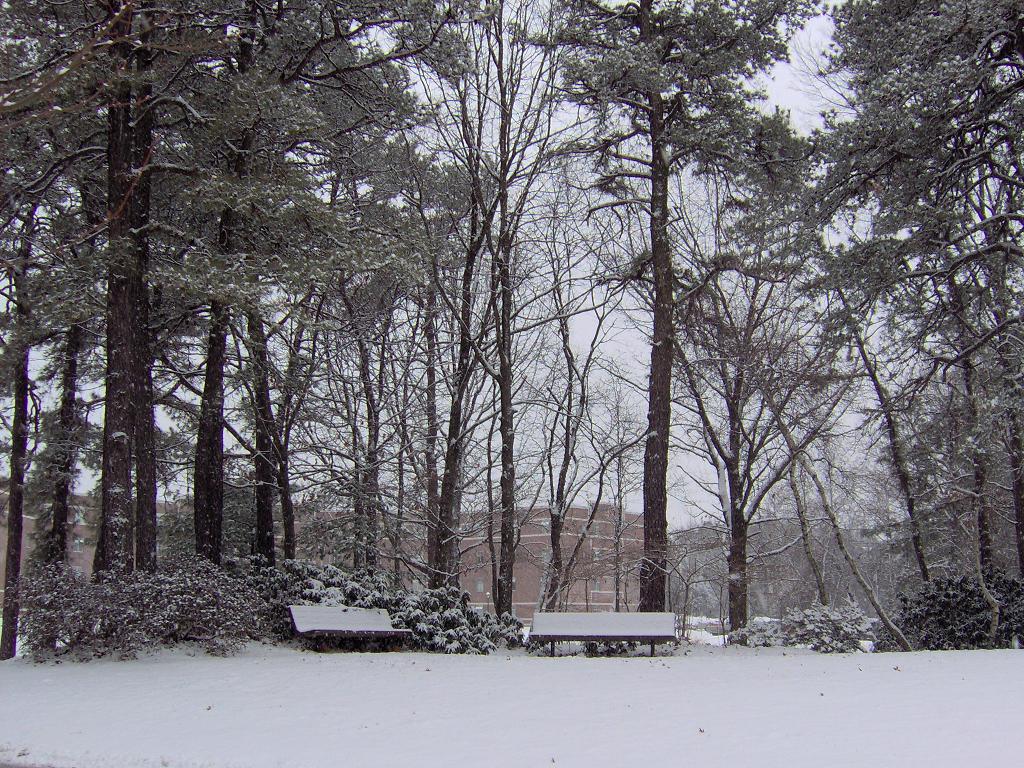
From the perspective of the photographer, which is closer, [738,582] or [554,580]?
[738,582]

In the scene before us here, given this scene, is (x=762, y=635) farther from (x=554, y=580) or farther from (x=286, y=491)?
(x=286, y=491)

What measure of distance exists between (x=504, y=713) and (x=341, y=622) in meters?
5.81

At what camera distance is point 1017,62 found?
11648mm

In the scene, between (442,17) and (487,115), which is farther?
(487,115)

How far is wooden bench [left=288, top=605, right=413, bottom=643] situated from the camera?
11.9 meters

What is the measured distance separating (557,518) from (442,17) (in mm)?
12176

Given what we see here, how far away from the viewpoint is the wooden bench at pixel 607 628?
464 inches

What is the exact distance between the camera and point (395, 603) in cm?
1342

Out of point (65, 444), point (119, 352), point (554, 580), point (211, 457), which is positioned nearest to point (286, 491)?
point (211, 457)

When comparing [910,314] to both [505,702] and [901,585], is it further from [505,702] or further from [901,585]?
[901,585]

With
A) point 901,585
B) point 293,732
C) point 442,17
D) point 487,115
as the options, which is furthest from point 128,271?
point 901,585

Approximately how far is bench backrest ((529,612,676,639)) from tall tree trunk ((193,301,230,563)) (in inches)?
221

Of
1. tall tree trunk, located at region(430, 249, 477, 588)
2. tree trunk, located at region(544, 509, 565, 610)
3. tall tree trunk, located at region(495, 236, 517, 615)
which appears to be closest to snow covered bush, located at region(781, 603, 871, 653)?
tree trunk, located at region(544, 509, 565, 610)

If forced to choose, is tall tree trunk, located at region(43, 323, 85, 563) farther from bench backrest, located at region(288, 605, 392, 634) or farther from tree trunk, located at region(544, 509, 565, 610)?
tree trunk, located at region(544, 509, 565, 610)
